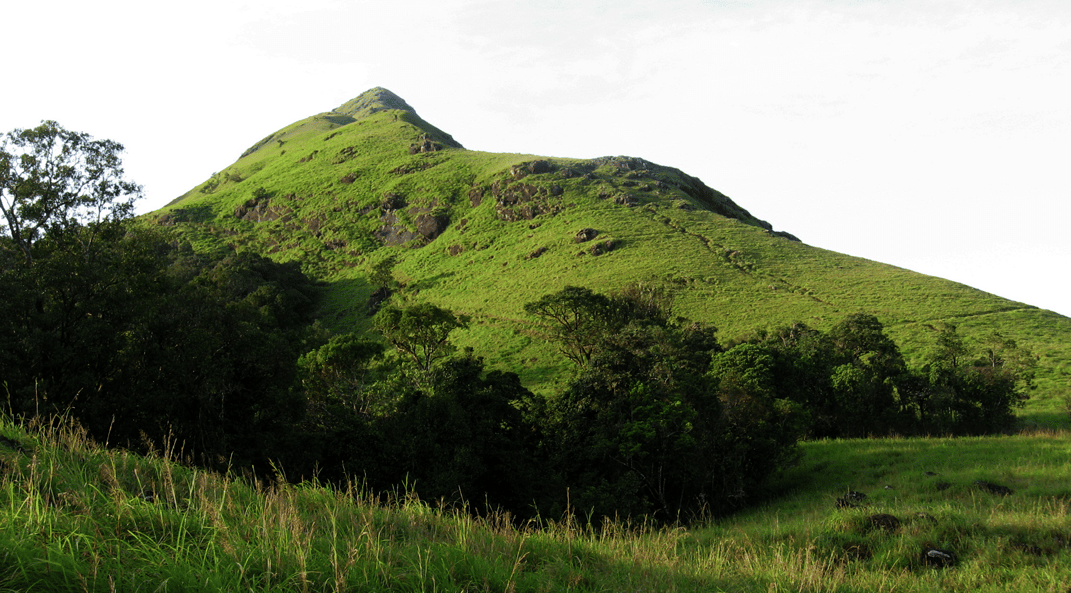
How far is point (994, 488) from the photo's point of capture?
711 inches

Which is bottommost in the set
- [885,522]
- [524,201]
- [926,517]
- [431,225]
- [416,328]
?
[885,522]

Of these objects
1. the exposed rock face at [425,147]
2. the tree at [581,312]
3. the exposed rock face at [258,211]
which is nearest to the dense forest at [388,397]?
the tree at [581,312]

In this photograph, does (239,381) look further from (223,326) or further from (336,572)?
(336,572)

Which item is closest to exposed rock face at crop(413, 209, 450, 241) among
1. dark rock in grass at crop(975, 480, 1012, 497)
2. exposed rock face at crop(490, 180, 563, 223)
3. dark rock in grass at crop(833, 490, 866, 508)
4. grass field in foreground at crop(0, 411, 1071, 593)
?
exposed rock face at crop(490, 180, 563, 223)

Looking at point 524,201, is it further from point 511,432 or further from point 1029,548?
point 1029,548

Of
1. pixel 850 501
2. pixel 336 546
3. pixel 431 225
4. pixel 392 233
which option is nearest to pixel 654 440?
pixel 850 501

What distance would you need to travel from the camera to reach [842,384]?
117 feet

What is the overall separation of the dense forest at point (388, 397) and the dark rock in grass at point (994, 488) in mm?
8236

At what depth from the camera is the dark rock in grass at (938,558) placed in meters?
9.11

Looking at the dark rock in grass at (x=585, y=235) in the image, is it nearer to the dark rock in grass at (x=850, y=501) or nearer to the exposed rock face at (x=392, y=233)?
the exposed rock face at (x=392, y=233)

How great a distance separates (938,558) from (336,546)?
9.84 metres

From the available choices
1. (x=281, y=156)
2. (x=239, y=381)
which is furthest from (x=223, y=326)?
(x=281, y=156)

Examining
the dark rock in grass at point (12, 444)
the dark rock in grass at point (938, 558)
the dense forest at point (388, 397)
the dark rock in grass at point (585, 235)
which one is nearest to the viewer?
the dark rock in grass at point (12, 444)

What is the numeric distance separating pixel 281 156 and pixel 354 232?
74.8m
